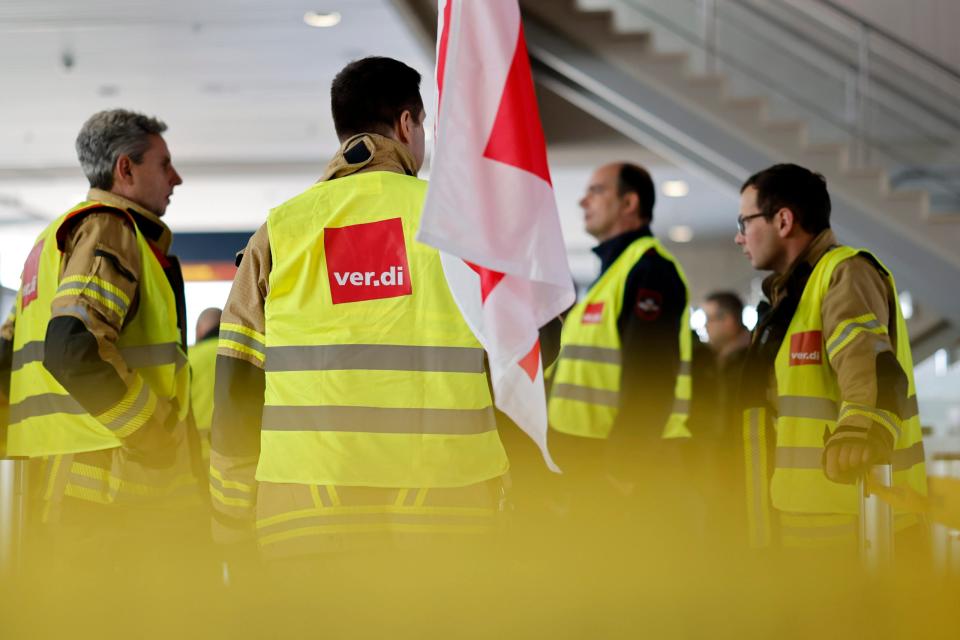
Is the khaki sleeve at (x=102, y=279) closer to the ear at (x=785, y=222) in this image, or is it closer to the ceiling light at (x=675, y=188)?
the ear at (x=785, y=222)

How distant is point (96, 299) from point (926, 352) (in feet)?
29.1

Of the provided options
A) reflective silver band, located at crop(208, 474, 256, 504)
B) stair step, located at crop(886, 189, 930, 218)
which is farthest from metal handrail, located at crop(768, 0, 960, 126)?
reflective silver band, located at crop(208, 474, 256, 504)

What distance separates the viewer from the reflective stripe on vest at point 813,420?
252 centimetres

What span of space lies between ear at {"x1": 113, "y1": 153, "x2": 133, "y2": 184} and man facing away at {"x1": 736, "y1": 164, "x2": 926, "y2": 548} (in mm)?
1650

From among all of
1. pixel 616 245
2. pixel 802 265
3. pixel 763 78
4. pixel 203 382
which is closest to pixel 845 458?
pixel 802 265

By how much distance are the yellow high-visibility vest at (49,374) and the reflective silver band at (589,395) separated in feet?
4.73

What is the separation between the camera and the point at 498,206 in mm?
1650

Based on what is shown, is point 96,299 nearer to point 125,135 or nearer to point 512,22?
point 125,135

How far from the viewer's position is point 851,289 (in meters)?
2.46

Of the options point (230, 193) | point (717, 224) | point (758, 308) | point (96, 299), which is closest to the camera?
point (96, 299)

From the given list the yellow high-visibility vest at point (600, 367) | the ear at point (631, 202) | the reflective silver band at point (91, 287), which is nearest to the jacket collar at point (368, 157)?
the reflective silver band at point (91, 287)

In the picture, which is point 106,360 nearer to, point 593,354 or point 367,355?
point 367,355

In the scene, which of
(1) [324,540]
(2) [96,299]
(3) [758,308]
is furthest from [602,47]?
(1) [324,540]

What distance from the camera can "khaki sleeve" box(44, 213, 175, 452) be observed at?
230 cm
